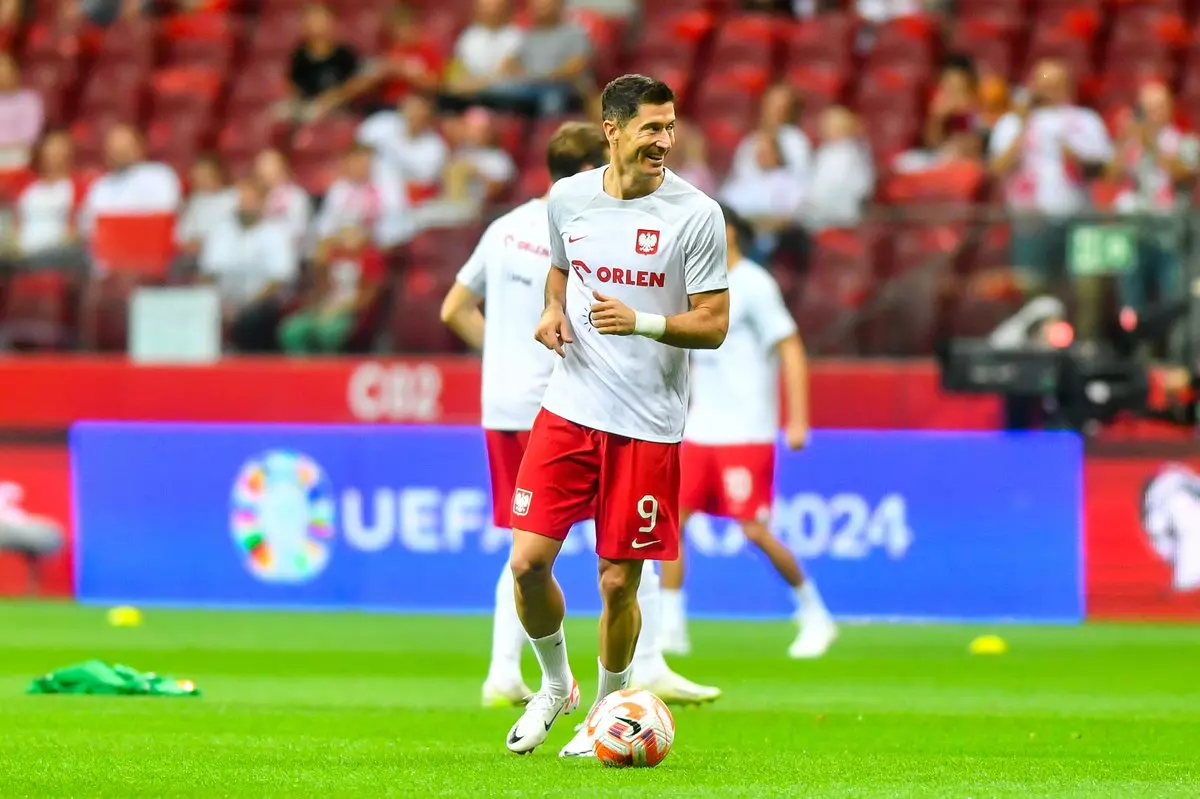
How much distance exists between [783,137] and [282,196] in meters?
3.96

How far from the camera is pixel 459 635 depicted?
13.8m

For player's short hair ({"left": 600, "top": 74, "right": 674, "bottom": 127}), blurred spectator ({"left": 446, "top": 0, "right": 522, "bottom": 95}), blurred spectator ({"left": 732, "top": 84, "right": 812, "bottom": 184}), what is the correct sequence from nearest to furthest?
player's short hair ({"left": 600, "top": 74, "right": 674, "bottom": 127}), blurred spectator ({"left": 732, "top": 84, "right": 812, "bottom": 184}), blurred spectator ({"left": 446, "top": 0, "right": 522, "bottom": 95})

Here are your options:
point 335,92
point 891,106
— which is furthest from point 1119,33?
point 335,92

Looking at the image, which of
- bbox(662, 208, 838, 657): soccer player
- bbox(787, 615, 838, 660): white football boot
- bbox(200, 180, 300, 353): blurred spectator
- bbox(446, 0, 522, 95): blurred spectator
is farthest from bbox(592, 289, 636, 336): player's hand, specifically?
bbox(446, 0, 522, 95): blurred spectator

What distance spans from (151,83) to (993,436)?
9989 millimetres

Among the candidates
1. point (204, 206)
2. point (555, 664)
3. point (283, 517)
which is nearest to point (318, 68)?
point (204, 206)

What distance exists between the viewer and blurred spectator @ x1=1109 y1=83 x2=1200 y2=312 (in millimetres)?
14523

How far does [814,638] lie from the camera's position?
1264 cm

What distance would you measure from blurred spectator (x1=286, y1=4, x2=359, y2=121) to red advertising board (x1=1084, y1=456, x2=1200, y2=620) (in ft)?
27.4

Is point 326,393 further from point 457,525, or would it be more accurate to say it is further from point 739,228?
point 739,228

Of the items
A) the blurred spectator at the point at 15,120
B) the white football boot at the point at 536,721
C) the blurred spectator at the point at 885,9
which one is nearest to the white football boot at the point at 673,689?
the white football boot at the point at 536,721

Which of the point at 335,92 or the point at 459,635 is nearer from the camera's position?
the point at 459,635

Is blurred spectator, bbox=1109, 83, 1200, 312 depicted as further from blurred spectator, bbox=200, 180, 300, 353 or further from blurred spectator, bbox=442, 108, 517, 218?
blurred spectator, bbox=200, 180, 300, 353

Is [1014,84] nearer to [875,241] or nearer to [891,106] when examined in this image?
[891,106]
